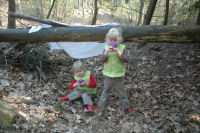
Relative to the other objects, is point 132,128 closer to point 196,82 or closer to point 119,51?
point 119,51

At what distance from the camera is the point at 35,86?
4.89m

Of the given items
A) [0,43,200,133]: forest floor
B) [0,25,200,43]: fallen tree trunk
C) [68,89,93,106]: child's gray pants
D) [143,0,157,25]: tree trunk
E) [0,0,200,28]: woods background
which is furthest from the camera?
[0,0,200,28]: woods background

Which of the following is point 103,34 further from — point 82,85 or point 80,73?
point 82,85

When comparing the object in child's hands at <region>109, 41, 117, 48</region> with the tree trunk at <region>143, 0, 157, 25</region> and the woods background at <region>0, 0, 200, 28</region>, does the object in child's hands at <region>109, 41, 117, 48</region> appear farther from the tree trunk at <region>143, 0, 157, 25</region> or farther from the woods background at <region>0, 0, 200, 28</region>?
the tree trunk at <region>143, 0, 157, 25</region>

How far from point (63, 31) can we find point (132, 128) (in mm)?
2910

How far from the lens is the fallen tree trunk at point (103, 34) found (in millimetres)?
4688

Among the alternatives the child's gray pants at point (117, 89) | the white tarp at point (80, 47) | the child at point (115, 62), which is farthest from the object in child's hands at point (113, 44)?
the white tarp at point (80, 47)

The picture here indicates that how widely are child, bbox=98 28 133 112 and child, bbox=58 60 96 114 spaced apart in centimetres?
37

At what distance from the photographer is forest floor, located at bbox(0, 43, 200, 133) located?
12.0ft

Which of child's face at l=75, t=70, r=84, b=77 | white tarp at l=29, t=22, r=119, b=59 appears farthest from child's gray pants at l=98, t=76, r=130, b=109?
white tarp at l=29, t=22, r=119, b=59

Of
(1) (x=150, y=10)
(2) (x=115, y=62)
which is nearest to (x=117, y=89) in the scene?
(2) (x=115, y=62)

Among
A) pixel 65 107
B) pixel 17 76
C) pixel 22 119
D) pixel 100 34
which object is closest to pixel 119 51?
pixel 100 34

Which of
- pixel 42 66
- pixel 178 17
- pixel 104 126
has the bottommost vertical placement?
pixel 104 126

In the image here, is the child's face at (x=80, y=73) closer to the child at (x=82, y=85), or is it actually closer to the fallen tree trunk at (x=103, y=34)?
the child at (x=82, y=85)
